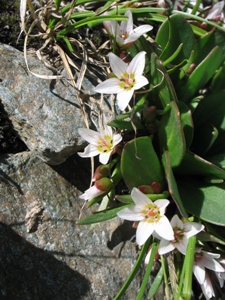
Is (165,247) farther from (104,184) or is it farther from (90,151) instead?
(90,151)

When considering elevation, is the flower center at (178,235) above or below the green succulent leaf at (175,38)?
below

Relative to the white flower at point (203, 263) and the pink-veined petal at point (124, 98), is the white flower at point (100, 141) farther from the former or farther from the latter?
the white flower at point (203, 263)

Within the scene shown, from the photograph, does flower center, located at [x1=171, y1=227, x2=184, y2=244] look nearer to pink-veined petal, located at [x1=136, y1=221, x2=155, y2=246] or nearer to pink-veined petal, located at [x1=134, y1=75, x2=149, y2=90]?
pink-veined petal, located at [x1=136, y1=221, x2=155, y2=246]

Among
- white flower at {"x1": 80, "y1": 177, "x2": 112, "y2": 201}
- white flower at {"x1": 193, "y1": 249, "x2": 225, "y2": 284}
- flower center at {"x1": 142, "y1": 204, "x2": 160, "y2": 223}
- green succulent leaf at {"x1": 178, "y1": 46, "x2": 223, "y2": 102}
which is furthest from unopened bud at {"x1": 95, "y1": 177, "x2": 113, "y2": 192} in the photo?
green succulent leaf at {"x1": 178, "y1": 46, "x2": 223, "y2": 102}

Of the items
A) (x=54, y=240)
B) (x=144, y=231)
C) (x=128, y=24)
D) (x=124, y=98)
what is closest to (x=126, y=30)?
(x=128, y=24)

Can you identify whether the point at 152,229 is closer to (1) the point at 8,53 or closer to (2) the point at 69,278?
(2) the point at 69,278

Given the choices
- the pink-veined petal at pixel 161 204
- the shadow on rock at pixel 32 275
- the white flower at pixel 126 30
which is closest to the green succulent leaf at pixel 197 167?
the pink-veined petal at pixel 161 204
